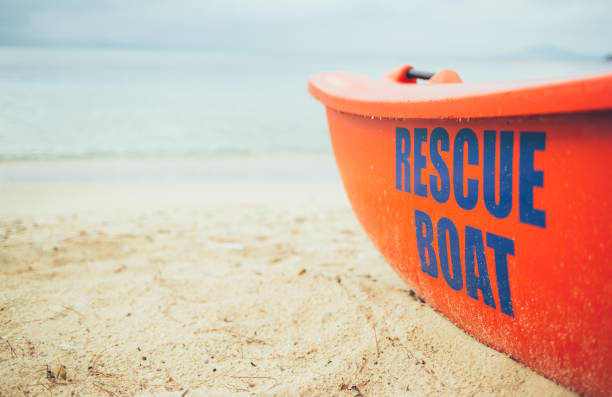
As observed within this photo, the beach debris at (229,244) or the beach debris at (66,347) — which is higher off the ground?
the beach debris at (66,347)

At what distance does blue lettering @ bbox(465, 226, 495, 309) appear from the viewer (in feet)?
4.02

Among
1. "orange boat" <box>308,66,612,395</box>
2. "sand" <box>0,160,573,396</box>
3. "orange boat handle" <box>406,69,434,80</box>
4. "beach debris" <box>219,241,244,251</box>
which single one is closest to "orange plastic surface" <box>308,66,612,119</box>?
"orange boat" <box>308,66,612,395</box>

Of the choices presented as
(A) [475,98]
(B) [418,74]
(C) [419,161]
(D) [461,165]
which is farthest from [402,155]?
(B) [418,74]

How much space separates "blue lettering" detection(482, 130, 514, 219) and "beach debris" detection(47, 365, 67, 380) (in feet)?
4.36

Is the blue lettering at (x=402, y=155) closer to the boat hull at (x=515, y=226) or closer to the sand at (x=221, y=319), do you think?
the boat hull at (x=515, y=226)

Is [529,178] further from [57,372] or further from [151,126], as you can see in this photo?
[151,126]

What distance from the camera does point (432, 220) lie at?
1.38 meters

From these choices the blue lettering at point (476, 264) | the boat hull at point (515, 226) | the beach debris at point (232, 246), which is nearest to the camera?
the boat hull at point (515, 226)

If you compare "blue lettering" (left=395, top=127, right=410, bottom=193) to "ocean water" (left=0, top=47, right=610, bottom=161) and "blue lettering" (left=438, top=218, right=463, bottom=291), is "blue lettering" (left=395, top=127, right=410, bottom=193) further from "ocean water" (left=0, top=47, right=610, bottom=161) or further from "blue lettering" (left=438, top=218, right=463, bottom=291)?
"ocean water" (left=0, top=47, right=610, bottom=161)

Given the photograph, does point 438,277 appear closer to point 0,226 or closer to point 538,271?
point 538,271

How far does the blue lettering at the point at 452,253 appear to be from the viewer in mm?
1310

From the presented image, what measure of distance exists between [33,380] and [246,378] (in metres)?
0.62

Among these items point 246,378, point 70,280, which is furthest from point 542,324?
point 70,280

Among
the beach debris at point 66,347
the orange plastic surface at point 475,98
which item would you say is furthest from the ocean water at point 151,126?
the beach debris at point 66,347
